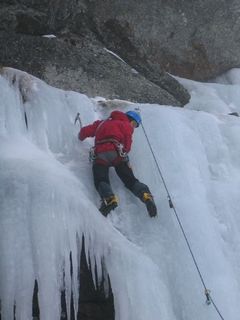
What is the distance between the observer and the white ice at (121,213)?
434cm

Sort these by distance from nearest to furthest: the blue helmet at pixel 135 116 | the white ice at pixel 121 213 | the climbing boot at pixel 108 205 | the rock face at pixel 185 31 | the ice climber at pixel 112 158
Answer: the white ice at pixel 121 213
the climbing boot at pixel 108 205
the ice climber at pixel 112 158
the blue helmet at pixel 135 116
the rock face at pixel 185 31

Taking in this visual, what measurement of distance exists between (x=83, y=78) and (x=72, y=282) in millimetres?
3807

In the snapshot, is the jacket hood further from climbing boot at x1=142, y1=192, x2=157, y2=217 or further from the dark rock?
the dark rock

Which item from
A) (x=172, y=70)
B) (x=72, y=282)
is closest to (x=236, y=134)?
(x=72, y=282)

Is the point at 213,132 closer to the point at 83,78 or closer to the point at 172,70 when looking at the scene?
the point at 83,78

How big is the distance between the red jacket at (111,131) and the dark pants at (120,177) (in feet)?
0.62

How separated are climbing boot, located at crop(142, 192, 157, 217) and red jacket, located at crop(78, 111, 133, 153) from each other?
26.1 inches

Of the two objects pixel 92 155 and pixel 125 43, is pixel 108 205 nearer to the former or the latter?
pixel 92 155

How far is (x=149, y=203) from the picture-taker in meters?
5.12

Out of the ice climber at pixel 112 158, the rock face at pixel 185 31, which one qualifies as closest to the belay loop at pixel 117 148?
the ice climber at pixel 112 158

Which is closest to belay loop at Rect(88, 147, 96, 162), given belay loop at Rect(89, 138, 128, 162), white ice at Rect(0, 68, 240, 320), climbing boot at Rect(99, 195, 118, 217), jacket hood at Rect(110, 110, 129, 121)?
belay loop at Rect(89, 138, 128, 162)

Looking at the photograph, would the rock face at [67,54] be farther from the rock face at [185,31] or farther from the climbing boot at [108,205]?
the climbing boot at [108,205]

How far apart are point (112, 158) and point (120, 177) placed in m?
0.23

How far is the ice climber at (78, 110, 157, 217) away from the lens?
5.05 meters
